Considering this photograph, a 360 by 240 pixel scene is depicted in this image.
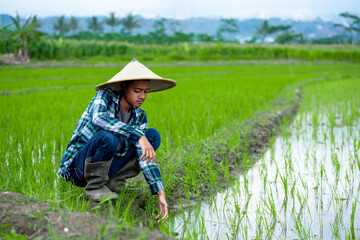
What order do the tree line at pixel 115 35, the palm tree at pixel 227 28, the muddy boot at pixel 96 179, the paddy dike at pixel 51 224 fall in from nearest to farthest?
the paddy dike at pixel 51 224 < the muddy boot at pixel 96 179 < the tree line at pixel 115 35 < the palm tree at pixel 227 28

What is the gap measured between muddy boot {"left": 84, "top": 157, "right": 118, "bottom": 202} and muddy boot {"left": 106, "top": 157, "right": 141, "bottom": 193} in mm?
96

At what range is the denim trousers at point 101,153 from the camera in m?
1.78

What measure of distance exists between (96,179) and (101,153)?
165 millimetres

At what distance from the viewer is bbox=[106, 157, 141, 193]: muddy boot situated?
2023 mm

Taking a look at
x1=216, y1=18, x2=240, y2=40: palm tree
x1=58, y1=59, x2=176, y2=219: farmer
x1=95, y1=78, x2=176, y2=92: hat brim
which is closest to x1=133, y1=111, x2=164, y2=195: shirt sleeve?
x1=58, y1=59, x2=176, y2=219: farmer

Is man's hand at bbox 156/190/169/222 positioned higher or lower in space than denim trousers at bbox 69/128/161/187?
lower

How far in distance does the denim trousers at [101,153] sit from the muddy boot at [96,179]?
0.10 feet

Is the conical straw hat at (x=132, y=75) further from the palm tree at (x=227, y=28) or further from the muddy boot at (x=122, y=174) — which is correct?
the palm tree at (x=227, y=28)

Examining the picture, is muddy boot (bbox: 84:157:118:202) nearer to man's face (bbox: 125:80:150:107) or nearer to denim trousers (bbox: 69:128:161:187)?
denim trousers (bbox: 69:128:161:187)

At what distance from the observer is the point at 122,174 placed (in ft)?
6.73

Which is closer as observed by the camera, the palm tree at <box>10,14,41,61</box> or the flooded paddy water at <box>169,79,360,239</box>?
the flooded paddy water at <box>169,79,360,239</box>

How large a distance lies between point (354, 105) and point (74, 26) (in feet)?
146

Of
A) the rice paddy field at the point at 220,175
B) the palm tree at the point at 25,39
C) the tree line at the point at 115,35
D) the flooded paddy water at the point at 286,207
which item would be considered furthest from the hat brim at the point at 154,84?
the palm tree at the point at 25,39

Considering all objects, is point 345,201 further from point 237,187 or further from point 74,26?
point 74,26
